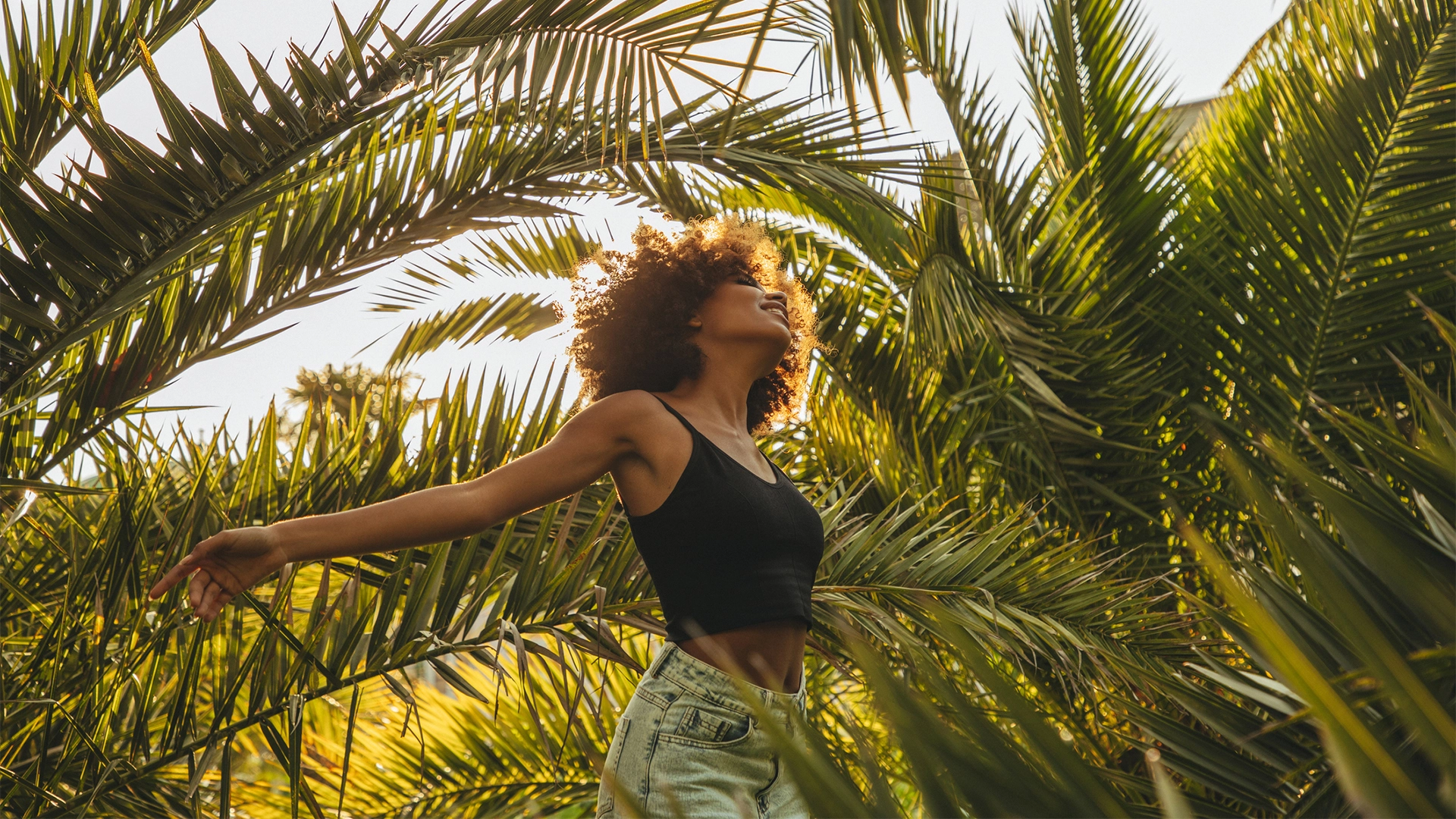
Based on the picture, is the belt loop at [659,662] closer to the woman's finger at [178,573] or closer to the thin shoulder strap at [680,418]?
the thin shoulder strap at [680,418]

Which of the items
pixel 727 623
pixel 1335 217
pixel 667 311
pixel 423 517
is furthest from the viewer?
pixel 1335 217

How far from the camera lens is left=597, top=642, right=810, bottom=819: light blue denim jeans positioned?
5.27ft

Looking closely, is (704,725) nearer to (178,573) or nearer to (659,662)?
(659,662)

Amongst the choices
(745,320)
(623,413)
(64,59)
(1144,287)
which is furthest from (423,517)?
(1144,287)

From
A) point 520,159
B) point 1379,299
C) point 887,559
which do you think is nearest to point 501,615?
point 887,559

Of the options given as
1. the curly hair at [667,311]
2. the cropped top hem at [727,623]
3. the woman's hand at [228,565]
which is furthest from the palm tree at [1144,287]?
the woman's hand at [228,565]

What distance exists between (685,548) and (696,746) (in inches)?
12.4

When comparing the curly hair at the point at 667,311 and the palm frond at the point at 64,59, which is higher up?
the palm frond at the point at 64,59

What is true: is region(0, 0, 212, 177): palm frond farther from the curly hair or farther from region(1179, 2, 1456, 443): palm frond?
region(1179, 2, 1456, 443): palm frond

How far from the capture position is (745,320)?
7.29 ft

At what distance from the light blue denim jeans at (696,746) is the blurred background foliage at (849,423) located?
12.2 inches

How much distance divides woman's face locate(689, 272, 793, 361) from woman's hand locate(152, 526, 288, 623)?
39.0 inches

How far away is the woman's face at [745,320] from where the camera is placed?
2.19 metres

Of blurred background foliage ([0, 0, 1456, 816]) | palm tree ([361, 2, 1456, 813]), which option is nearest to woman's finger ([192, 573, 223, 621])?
blurred background foliage ([0, 0, 1456, 816])
